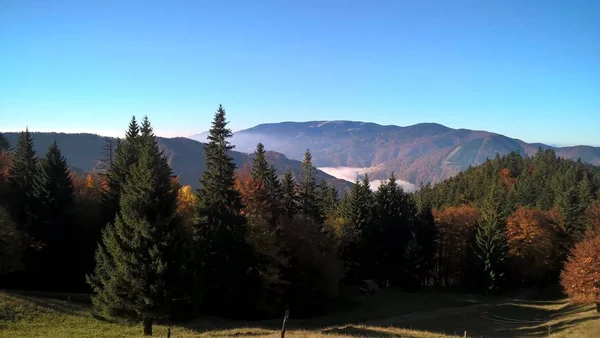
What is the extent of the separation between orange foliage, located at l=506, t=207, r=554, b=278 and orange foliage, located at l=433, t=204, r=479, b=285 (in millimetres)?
6125

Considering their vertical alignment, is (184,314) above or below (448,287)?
above

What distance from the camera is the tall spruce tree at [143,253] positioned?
22953 mm

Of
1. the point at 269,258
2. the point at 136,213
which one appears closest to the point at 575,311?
the point at 269,258

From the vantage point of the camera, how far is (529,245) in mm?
63688

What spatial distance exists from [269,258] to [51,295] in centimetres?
1895

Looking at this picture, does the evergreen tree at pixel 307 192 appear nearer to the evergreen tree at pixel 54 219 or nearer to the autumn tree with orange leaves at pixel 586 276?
the evergreen tree at pixel 54 219

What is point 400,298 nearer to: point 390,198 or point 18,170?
point 390,198

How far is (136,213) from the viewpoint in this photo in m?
23.6

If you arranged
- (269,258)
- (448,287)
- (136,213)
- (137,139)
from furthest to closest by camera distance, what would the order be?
(448,287), (137,139), (269,258), (136,213)

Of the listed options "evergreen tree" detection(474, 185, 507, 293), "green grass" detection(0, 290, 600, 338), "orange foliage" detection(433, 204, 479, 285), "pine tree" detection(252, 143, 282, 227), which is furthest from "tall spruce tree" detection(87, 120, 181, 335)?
"orange foliage" detection(433, 204, 479, 285)

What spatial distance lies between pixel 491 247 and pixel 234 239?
4146cm

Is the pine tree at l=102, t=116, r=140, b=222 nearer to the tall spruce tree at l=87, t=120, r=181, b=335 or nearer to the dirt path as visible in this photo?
the tall spruce tree at l=87, t=120, r=181, b=335

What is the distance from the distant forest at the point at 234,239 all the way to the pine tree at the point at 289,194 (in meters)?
0.17

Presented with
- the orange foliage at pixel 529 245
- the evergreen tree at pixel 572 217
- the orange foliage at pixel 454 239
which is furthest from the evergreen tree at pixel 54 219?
the evergreen tree at pixel 572 217
